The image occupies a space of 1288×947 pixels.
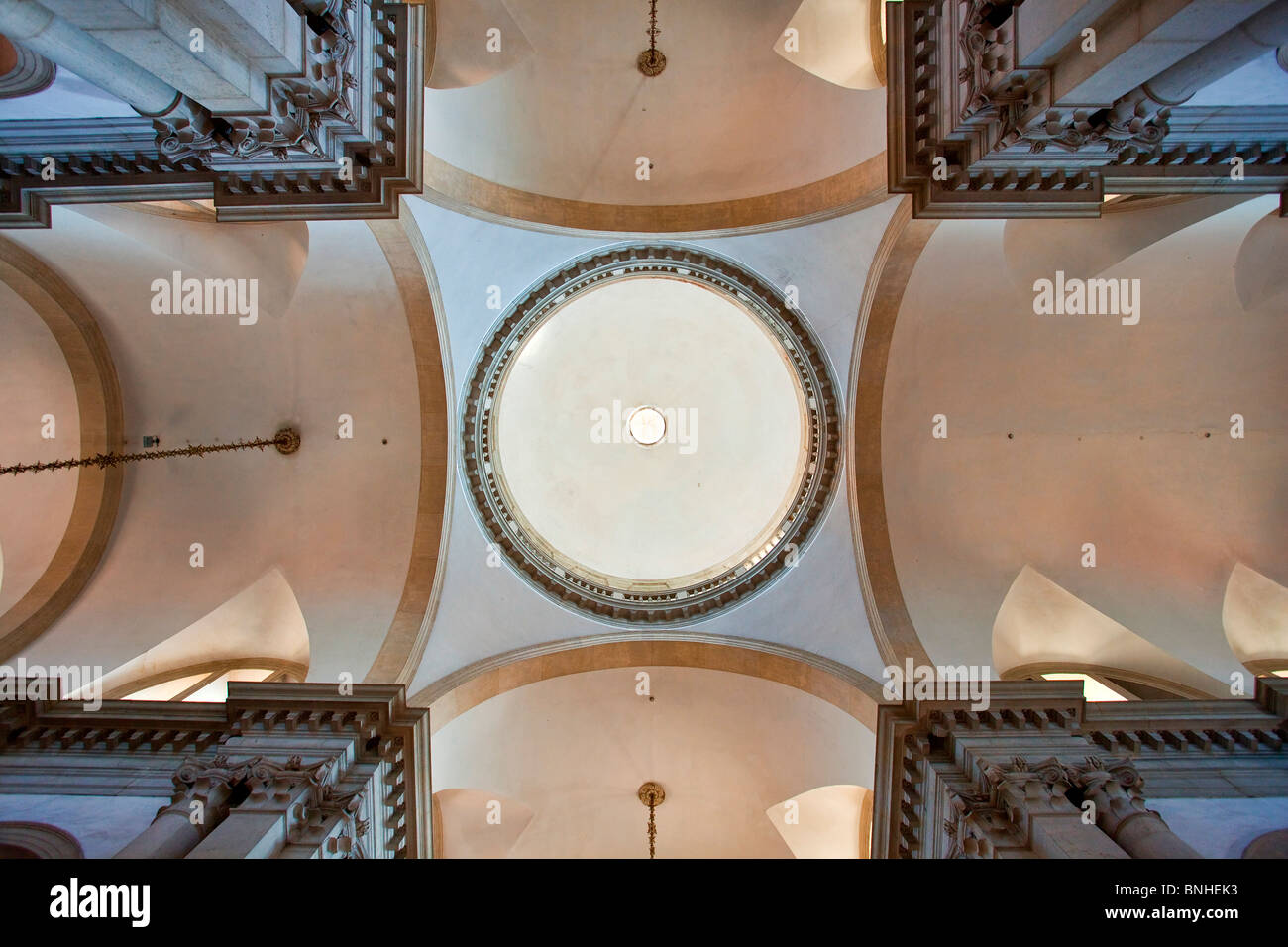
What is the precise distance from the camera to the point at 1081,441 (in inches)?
511

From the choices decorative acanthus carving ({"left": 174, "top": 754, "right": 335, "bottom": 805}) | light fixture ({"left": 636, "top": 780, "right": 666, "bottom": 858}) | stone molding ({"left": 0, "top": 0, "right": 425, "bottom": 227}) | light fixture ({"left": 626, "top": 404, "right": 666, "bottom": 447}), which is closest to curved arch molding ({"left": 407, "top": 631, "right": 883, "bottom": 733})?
light fixture ({"left": 636, "top": 780, "right": 666, "bottom": 858})

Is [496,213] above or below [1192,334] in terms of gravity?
above

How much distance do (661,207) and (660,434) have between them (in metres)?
6.22

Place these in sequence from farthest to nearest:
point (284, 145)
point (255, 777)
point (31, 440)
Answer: point (31, 440), point (255, 777), point (284, 145)

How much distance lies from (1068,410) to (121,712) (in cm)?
1540

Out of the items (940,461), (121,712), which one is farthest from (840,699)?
(121,712)

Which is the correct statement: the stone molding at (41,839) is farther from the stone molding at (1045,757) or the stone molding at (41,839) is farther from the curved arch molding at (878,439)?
the curved arch molding at (878,439)

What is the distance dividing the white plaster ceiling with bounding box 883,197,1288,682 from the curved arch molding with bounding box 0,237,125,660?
14.1 metres

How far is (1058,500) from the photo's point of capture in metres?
13.0

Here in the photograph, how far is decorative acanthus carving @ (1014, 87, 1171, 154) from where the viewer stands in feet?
21.8

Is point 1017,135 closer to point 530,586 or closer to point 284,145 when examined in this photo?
point 284,145

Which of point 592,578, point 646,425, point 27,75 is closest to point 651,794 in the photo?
point 592,578

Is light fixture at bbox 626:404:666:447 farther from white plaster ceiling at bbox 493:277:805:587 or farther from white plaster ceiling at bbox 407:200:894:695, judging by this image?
white plaster ceiling at bbox 407:200:894:695
